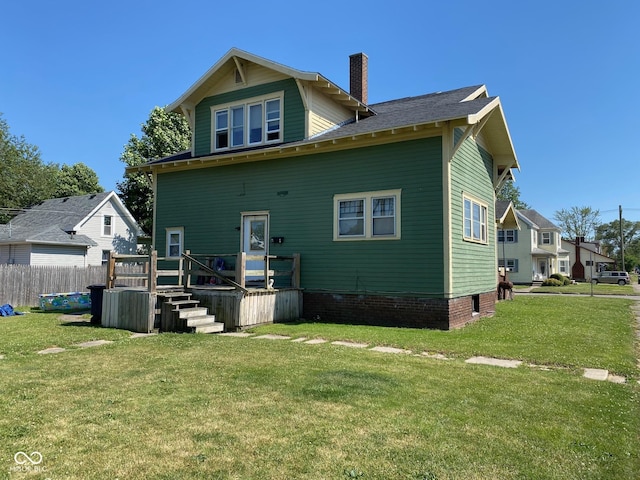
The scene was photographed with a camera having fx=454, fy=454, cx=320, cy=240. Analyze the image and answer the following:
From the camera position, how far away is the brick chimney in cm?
1645

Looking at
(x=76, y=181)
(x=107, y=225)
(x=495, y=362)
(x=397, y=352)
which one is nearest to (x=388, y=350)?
(x=397, y=352)

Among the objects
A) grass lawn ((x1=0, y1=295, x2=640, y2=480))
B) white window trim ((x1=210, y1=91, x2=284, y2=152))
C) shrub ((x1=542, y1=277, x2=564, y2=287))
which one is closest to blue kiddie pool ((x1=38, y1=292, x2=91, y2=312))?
white window trim ((x1=210, y1=91, x2=284, y2=152))

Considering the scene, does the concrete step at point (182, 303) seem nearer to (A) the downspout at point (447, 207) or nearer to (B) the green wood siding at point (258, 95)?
(B) the green wood siding at point (258, 95)

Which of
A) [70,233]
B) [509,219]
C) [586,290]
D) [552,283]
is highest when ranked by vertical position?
[509,219]

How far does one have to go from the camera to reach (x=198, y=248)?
15.1 m

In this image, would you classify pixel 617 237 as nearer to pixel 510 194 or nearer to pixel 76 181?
pixel 510 194

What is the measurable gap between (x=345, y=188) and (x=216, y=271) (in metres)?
4.12

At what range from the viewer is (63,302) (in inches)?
635

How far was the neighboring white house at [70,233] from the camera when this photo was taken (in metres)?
27.0

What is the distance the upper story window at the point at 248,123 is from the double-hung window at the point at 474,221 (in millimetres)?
5938

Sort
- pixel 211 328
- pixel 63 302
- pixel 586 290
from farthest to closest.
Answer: pixel 586 290, pixel 63 302, pixel 211 328

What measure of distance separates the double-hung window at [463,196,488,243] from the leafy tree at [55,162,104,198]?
45.9 metres

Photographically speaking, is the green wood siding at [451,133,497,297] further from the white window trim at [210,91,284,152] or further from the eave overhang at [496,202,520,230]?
the white window trim at [210,91,284,152]

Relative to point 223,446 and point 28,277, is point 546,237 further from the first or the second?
point 223,446
